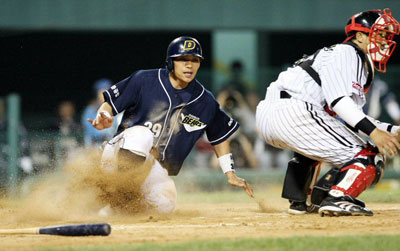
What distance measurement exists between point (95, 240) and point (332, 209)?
1934 mm

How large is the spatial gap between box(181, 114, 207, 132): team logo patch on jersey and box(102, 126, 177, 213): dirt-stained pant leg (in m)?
0.36

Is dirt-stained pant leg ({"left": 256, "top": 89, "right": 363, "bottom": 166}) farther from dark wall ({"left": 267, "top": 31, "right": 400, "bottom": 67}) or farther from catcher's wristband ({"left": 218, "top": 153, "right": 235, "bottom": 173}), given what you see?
dark wall ({"left": 267, "top": 31, "right": 400, "bottom": 67})

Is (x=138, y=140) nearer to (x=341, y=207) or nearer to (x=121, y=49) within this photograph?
(x=341, y=207)

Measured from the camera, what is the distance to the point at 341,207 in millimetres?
5488

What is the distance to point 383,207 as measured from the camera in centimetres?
688

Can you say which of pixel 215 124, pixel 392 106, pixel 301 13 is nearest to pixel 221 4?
pixel 301 13

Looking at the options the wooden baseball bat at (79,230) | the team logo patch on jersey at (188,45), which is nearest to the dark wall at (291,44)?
the team logo patch on jersey at (188,45)

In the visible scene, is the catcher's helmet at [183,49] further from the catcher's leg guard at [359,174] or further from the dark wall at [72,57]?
the dark wall at [72,57]

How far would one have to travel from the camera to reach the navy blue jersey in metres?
6.30

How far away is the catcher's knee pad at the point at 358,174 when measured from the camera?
18.2 feet

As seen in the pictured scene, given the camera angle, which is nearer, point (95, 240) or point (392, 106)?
point (95, 240)

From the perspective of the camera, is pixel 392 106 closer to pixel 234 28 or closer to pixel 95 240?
pixel 234 28

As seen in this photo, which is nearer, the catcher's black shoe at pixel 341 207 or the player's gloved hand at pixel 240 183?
the catcher's black shoe at pixel 341 207

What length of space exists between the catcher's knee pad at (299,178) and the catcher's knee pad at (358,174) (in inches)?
22.8
